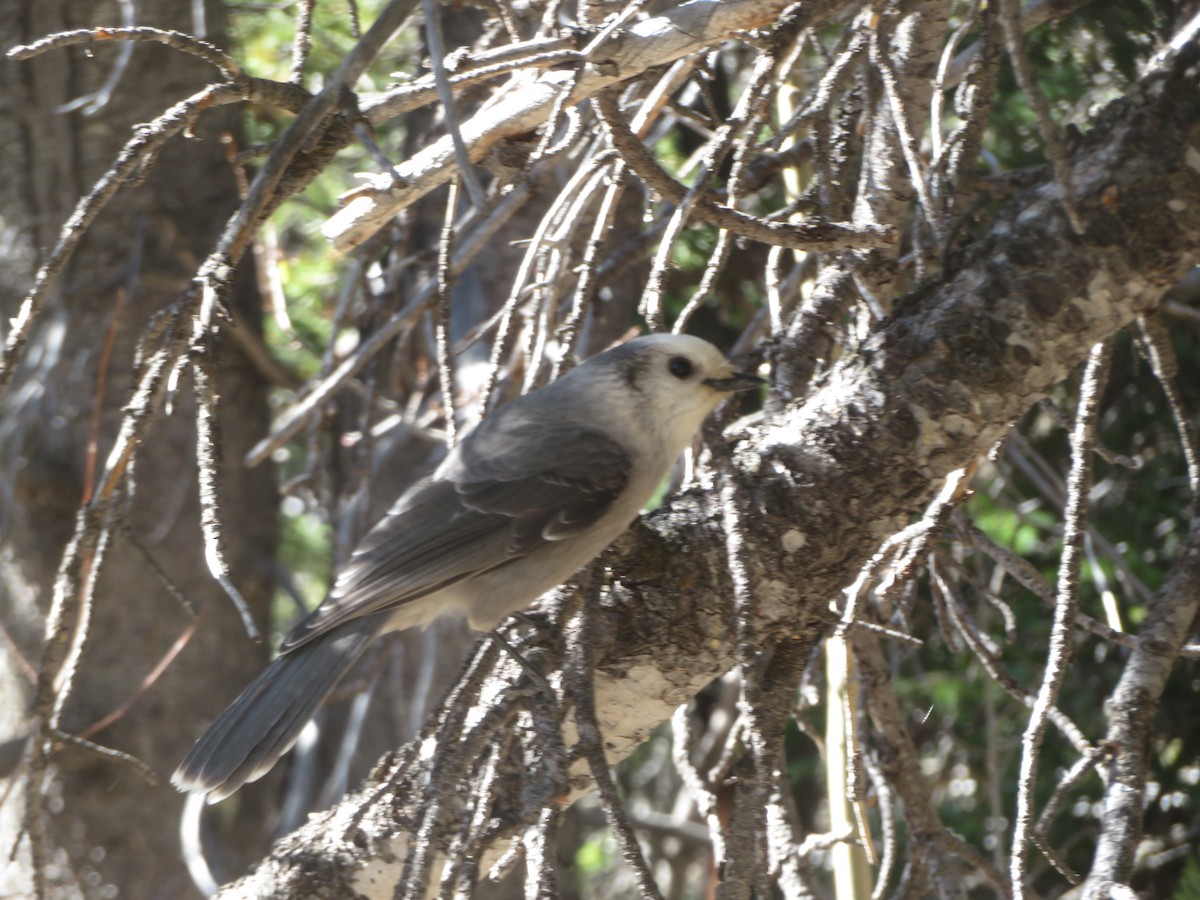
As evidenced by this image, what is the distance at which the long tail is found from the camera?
2.29 meters

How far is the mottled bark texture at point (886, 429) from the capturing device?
1.79 metres

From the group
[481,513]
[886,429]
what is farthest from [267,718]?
[886,429]

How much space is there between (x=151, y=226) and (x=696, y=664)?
2757mm

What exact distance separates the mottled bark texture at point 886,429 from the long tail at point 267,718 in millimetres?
169

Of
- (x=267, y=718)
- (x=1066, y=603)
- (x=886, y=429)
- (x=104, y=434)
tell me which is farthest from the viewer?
(x=104, y=434)

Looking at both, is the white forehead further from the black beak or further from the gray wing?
the gray wing

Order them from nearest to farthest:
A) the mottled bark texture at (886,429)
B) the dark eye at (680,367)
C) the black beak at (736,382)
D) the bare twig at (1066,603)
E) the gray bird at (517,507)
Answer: the bare twig at (1066,603), the mottled bark texture at (886,429), the gray bird at (517,507), the black beak at (736,382), the dark eye at (680,367)

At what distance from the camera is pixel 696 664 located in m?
2.12

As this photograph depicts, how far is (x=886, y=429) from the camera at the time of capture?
1967 millimetres

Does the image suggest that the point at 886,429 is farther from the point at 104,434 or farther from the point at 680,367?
the point at 104,434

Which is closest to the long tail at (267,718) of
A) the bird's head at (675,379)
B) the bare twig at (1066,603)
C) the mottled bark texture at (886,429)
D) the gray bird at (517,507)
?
the gray bird at (517,507)

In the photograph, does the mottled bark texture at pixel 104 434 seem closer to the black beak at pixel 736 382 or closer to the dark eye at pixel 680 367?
the dark eye at pixel 680 367

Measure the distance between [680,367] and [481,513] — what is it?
57cm

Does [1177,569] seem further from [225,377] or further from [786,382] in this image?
[225,377]
